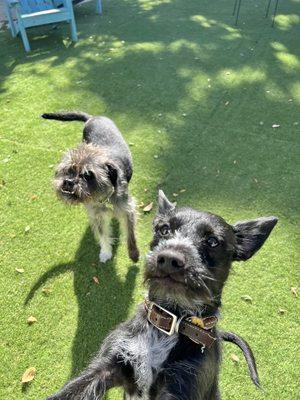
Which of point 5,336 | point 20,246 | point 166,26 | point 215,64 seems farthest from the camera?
point 166,26

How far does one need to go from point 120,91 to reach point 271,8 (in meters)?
6.07

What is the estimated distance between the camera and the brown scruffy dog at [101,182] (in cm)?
389

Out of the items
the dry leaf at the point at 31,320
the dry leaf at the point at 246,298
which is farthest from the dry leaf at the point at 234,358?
the dry leaf at the point at 31,320

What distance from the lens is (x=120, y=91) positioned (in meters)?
7.34

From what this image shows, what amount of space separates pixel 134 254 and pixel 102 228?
457 millimetres

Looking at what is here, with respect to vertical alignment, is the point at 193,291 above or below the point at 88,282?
above

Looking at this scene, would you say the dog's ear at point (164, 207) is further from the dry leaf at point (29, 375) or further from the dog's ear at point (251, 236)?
the dry leaf at point (29, 375)

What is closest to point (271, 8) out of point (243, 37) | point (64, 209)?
point (243, 37)

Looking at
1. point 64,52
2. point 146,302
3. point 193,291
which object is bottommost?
point 64,52

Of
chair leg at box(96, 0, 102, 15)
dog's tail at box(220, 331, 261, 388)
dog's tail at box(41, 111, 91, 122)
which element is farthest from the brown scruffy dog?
chair leg at box(96, 0, 102, 15)

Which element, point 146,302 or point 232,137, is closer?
point 146,302

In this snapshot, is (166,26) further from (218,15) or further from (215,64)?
(215,64)

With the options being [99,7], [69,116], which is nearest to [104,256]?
[69,116]

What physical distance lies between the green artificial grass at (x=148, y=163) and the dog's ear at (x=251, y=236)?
3.14ft
